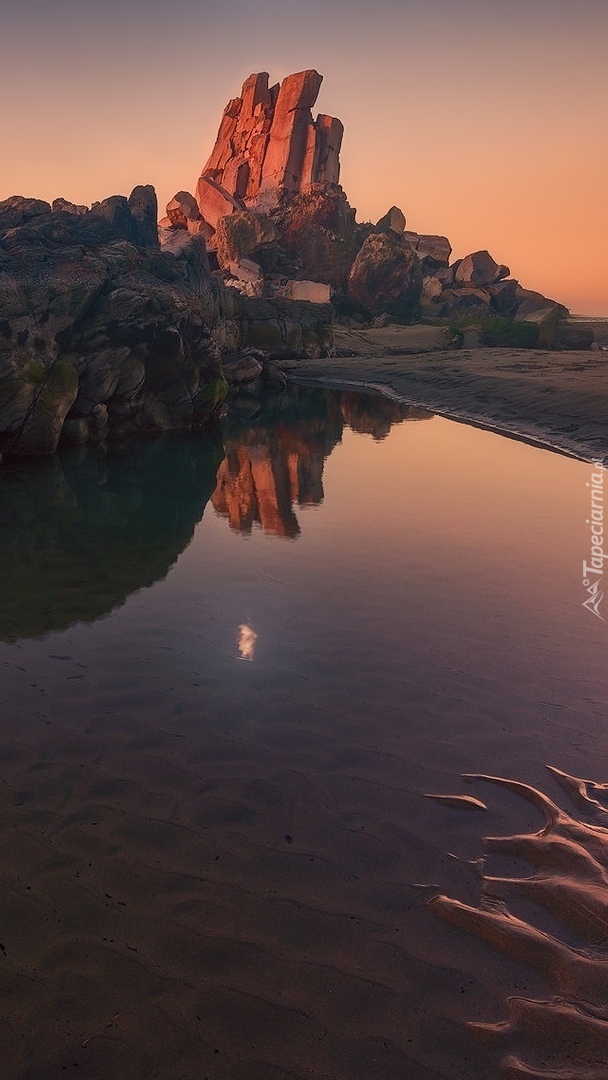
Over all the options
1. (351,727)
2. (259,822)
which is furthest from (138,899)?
(351,727)

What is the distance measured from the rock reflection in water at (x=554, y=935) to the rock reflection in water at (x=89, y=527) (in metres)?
5.89

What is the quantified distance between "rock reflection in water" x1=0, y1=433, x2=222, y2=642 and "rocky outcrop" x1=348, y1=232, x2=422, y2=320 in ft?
320

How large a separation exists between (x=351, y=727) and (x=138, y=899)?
2496 mm

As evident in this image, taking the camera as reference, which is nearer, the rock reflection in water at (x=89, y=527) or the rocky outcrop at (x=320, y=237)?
the rock reflection in water at (x=89, y=527)

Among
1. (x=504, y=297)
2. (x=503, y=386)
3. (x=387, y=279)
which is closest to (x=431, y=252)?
(x=504, y=297)

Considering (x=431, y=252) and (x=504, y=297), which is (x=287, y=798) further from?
(x=431, y=252)

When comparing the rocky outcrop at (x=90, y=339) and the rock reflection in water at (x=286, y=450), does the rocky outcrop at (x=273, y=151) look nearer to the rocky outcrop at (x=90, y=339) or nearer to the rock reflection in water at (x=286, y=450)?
the rock reflection in water at (x=286, y=450)

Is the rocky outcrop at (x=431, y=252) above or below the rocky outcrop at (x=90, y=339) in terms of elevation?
above

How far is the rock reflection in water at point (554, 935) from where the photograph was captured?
10.9 ft

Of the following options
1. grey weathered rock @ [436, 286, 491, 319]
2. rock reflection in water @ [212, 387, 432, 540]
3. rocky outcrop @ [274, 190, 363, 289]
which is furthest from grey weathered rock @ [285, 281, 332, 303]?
rock reflection in water @ [212, 387, 432, 540]

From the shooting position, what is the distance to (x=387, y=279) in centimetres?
11144

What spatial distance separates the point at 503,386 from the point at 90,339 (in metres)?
19.8

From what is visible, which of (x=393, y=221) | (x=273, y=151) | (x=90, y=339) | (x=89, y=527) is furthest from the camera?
(x=273, y=151)

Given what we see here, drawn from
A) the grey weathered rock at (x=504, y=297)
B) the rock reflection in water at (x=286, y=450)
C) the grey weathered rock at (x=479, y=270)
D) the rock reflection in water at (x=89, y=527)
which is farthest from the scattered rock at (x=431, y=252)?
the rock reflection in water at (x=89, y=527)
